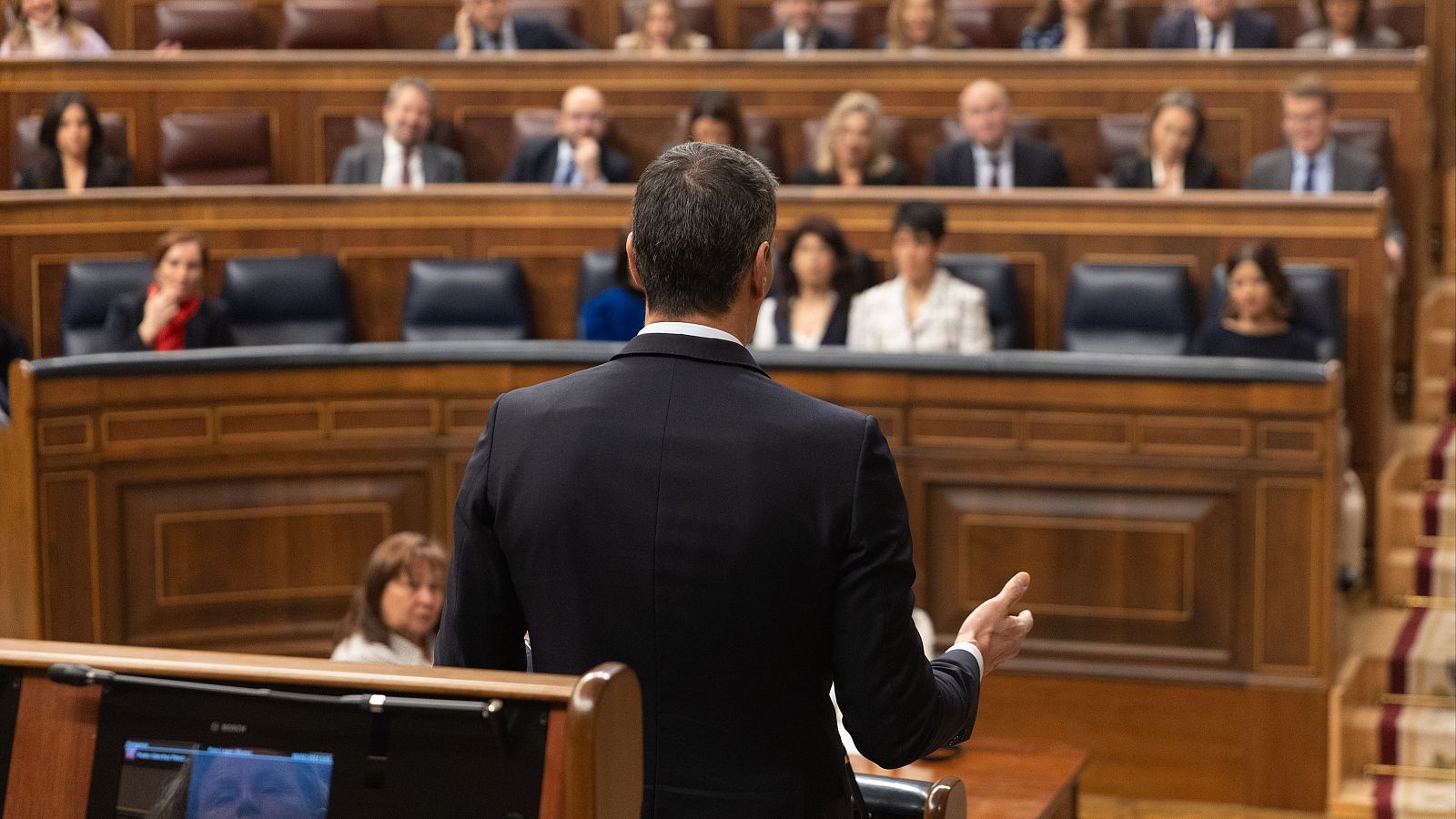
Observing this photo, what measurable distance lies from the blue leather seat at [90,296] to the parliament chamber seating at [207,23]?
4.46ft

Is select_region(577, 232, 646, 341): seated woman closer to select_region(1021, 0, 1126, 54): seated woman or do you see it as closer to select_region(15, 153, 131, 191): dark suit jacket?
select_region(15, 153, 131, 191): dark suit jacket

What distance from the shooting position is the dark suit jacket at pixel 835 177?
3348mm

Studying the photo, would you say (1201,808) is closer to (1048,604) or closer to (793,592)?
(1048,604)

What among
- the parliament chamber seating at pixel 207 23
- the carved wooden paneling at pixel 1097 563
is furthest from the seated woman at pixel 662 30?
the carved wooden paneling at pixel 1097 563

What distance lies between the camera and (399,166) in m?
3.52

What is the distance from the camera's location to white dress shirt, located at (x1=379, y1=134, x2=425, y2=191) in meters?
3.51

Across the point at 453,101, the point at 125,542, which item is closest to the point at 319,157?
the point at 453,101

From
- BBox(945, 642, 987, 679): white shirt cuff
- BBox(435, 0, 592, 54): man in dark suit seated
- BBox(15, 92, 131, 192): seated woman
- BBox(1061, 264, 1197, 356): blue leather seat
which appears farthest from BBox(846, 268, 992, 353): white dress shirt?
BBox(945, 642, 987, 679): white shirt cuff

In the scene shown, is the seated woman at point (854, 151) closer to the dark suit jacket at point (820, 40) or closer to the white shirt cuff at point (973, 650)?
the dark suit jacket at point (820, 40)

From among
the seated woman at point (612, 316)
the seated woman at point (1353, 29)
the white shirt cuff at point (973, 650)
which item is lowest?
the white shirt cuff at point (973, 650)

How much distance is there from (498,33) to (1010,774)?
281 centimetres

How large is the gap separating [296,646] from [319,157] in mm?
1453

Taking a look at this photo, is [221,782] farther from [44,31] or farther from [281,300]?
[44,31]

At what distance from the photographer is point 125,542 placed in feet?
8.31
